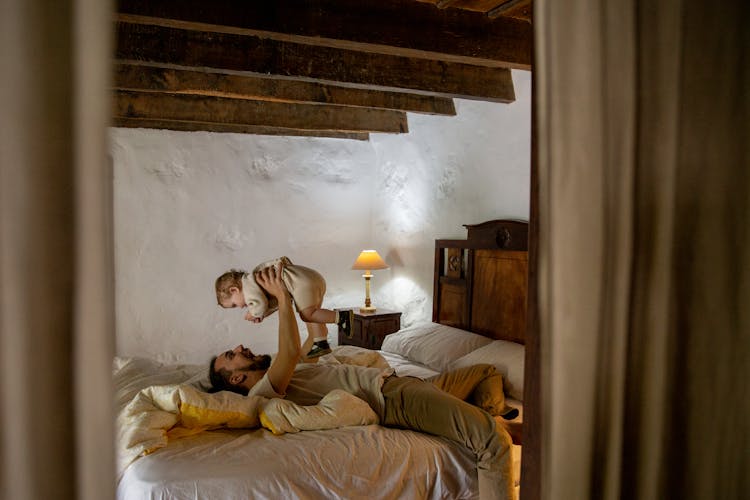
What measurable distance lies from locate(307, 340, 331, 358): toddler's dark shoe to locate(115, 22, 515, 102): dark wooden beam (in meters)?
1.33

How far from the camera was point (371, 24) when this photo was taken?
208cm

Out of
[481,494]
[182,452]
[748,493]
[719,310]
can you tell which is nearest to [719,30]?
[719,310]

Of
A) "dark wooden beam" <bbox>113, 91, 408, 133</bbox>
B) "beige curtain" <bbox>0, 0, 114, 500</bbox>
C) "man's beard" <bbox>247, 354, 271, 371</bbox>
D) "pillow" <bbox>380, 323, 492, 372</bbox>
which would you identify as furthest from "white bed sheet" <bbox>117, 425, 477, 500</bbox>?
"dark wooden beam" <bbox>113, 91, 408, 133</bbox>

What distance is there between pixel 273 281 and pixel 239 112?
1757 millimetres

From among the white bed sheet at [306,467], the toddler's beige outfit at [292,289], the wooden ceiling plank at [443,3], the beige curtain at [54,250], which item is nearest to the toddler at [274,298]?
the toddler's beige outfit at [292,289]

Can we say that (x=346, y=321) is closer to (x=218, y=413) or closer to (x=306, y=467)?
(x=218, y=413)

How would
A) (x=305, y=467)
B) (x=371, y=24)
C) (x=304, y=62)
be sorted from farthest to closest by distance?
(x=304, y=62) → (x=371, y=24) → (x=305, y=467)

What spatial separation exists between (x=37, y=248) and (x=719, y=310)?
810 millimetres

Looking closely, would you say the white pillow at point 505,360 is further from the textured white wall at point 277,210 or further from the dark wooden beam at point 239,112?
the dark wooden beam at point 239,112

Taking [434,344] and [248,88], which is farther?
[434,344]

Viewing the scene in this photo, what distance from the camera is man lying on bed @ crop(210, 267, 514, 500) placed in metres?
1.89

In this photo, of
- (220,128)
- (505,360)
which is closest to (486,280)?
(505,360)

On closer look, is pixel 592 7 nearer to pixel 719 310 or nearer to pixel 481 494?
pixel 719 310

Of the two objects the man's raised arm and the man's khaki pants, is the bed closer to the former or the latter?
the man's khaki pants
